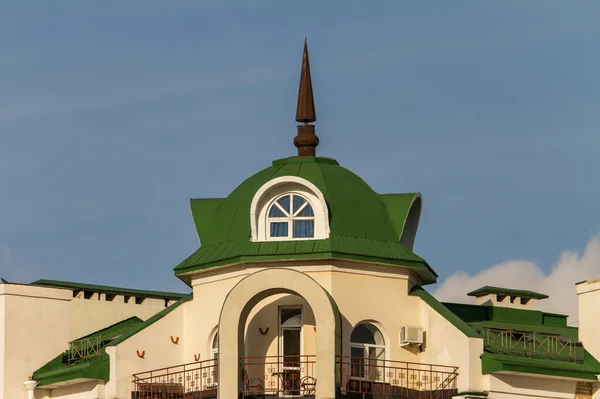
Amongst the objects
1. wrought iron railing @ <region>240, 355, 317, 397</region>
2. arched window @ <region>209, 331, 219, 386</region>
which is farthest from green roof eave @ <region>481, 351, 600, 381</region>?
arched window @ <region>209, 331, 219, 386</region>

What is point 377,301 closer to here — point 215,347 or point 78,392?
point 215,347

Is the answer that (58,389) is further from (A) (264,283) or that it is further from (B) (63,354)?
(A) (264,283)

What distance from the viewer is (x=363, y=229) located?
52.6 meters

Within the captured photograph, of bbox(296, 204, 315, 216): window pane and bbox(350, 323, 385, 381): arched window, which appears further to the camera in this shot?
bbox(296, 204, 315, 216): window pane

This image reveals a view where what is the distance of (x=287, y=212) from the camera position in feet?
172

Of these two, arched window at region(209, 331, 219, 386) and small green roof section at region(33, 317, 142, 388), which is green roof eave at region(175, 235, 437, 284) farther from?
small green roof section at region(33, 317, 142, 388)

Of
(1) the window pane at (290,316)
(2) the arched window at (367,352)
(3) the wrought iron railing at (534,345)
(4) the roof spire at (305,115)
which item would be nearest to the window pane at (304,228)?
(1) the window pane at (290,316)

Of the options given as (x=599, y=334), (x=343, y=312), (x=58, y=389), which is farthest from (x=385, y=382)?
(x=58, y=389)

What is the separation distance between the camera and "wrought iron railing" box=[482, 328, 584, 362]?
51.6 metres

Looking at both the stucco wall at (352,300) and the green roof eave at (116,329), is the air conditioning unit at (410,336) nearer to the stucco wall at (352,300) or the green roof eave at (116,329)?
the stucco wall at (352,300)

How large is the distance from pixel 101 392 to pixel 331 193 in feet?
23.7

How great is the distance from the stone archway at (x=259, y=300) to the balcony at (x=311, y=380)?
41 centimetres

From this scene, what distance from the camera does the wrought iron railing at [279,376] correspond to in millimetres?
50312

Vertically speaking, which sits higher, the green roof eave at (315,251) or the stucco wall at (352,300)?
the green roof eave at (315,251)
